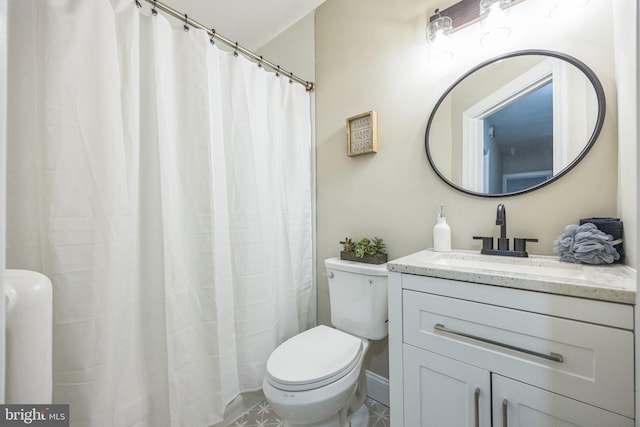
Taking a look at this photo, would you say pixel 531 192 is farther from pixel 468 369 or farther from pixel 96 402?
pixel 96 402

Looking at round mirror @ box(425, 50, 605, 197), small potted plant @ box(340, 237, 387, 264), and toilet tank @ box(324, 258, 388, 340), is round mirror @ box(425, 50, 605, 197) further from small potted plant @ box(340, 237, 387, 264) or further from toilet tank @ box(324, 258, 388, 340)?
toilet tank @ box(324, 258, 388, 340)

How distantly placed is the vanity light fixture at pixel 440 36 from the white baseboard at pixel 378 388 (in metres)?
1.74

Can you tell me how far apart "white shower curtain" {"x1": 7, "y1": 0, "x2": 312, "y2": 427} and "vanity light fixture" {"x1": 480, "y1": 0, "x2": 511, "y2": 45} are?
3.60ft

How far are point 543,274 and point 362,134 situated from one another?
1087mm

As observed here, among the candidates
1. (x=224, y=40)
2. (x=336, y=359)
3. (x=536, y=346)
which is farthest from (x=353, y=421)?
(x=224, y=40)

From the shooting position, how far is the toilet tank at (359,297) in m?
1.23

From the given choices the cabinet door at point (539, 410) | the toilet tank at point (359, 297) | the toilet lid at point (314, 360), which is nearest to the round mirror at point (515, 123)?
the toilet tank at point (359, 297)

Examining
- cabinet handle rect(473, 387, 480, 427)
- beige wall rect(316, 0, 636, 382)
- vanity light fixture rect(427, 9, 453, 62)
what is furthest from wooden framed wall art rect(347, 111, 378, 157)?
cabinet handle rect(473, 387, 480, 427)

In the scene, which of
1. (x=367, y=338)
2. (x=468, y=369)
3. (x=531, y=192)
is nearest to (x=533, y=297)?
(x=468, y=369)

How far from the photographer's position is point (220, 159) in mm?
1276

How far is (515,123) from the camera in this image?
3.56 ft

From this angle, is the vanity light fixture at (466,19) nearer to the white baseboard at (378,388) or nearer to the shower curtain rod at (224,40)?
the shower curtain rod at (224,40)

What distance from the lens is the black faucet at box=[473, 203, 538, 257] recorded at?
3.28ft

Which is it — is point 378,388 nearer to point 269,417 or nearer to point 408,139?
point 269,417
